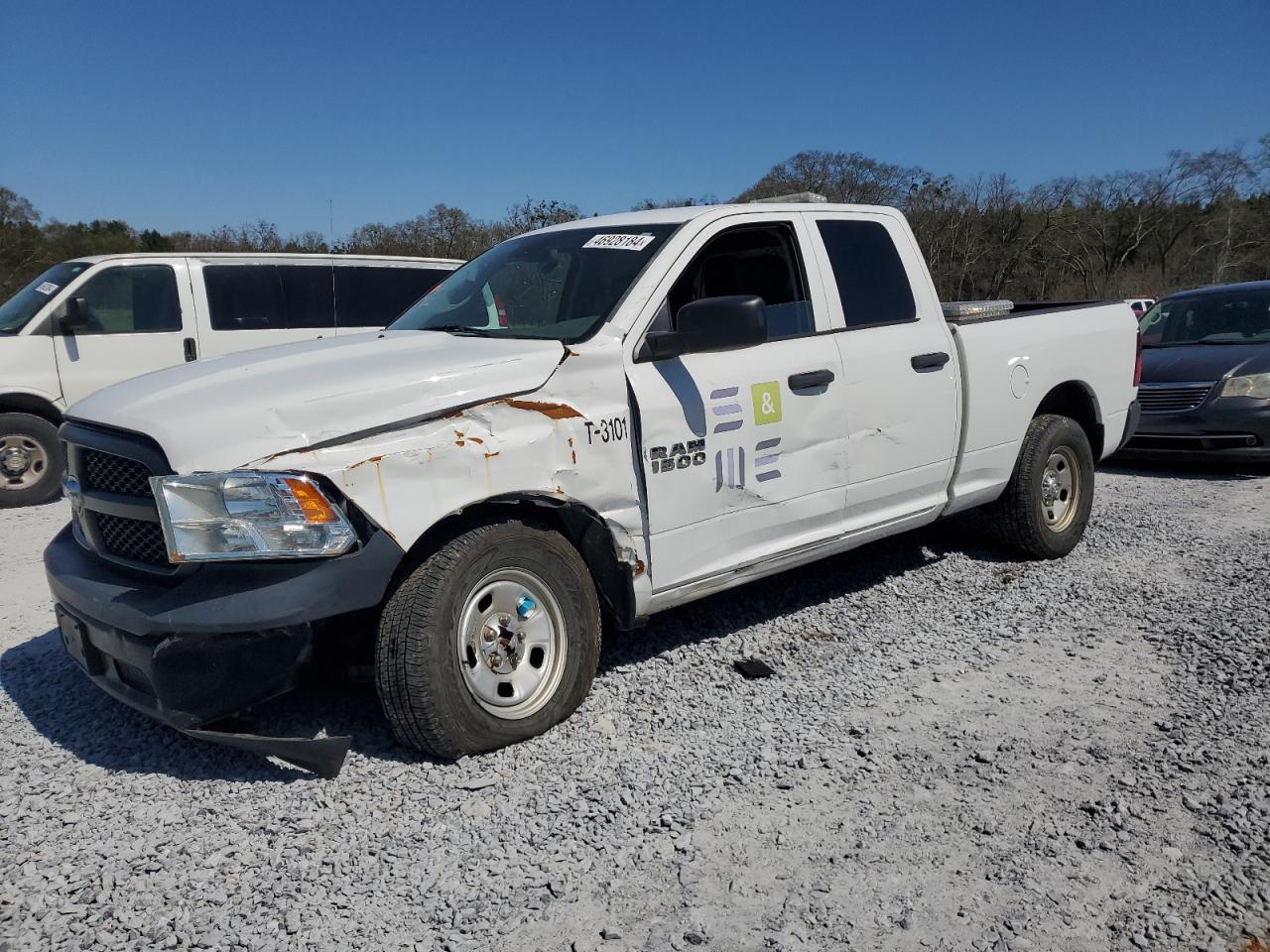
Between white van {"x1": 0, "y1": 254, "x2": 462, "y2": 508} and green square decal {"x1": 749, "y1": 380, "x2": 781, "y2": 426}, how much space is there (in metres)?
5.81

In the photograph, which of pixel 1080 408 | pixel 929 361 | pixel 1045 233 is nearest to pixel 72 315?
pixel 929 361

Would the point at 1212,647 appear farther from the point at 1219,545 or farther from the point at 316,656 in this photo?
the point at 316,656

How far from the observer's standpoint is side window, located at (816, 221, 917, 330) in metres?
→ 4.68

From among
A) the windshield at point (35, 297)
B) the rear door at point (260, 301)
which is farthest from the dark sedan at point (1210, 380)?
the windshield at point (35, 297)

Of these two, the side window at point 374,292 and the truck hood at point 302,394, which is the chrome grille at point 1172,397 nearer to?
the side window at point 374,292

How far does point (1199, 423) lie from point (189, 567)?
8.64 m

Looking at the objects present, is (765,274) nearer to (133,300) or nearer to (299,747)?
(299,747)

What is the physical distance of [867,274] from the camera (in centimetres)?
482

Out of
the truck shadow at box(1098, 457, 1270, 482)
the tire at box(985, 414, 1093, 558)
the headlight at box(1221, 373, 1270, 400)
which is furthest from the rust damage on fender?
the headlight at box(1221, 373, 1270, 400)

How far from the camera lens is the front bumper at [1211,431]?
8352mm

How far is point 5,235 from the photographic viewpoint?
25.8 m

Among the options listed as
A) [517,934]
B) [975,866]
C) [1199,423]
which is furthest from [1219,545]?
[517,934]

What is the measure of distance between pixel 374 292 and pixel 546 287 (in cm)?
641

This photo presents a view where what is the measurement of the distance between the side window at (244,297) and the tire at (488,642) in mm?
7002
